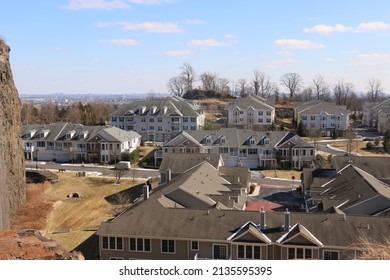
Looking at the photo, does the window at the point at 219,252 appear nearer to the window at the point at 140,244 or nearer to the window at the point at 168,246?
the window at the point at 168,246

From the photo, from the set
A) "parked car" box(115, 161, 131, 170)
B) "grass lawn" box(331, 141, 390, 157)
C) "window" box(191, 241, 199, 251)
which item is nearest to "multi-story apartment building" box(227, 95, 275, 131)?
"grass lawn" box(331, 141, 390, 157)

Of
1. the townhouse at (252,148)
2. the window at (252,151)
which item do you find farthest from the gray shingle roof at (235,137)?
the window at (252,151)

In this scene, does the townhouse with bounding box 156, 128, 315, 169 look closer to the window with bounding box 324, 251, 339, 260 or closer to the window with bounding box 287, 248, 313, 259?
the window with bounding box 287, 248, 313, 259

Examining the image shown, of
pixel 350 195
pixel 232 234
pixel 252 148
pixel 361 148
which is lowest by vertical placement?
pixel 232 234

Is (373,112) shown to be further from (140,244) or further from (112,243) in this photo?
(112,243)

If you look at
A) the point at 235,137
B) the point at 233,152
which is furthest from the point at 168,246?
the point at 235,137
